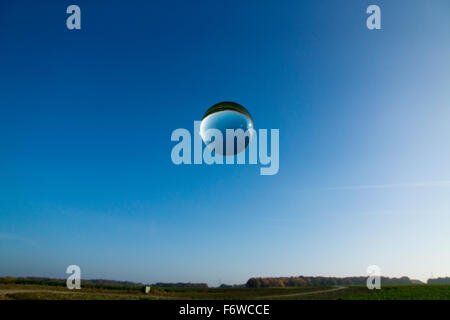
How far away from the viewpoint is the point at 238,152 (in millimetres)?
6879
